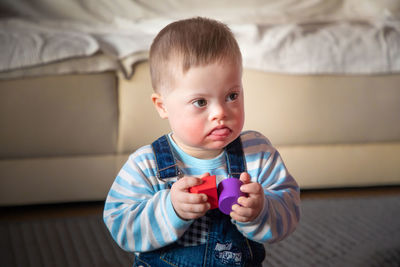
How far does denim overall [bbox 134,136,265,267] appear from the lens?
2.10ft

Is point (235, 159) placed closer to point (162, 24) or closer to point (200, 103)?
point (200, 103)

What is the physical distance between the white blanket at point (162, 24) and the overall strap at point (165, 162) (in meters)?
0.54

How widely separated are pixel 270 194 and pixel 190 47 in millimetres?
250

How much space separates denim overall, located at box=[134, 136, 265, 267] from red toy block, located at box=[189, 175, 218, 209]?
9 cm

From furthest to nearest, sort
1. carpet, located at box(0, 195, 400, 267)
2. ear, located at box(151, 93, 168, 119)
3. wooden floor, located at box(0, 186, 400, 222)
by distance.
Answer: wooden floor, located at box(0, 186, 400, 222) < carpet, located at box(0, 195, 400, 267) < ear, located at box(151, 93, 168, 119)

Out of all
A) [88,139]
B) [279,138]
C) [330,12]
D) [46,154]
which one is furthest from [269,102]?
[330,12]

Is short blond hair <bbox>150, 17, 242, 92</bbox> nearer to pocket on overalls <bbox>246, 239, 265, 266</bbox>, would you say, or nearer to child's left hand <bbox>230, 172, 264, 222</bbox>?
child's left hand <bbox>230, 172, 264, 222</bbox>

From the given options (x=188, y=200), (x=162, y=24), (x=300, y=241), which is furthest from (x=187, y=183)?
(x=162, y=24)

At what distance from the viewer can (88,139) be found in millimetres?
1178

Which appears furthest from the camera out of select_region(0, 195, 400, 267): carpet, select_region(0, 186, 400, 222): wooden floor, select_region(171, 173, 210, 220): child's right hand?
select_region(0, 186, 400, 222): wooden floor

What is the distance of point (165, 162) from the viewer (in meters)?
0.67

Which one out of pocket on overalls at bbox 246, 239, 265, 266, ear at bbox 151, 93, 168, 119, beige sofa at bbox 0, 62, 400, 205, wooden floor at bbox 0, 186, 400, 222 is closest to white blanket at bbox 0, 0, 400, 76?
beige sofa at bbox 0, 62, 400, 205

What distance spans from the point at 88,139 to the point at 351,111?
0.76 m

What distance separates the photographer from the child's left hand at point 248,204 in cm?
56
